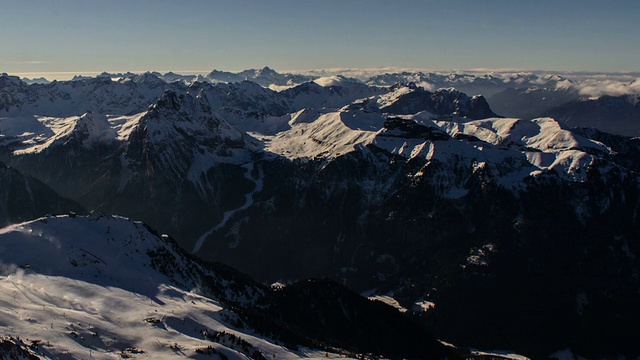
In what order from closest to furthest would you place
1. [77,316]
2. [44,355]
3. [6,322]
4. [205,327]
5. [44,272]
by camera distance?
[44,355] < [6,322] < [77,316] < [205,327] < [44,272]

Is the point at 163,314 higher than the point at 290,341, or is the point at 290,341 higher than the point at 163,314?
the point at 163,314

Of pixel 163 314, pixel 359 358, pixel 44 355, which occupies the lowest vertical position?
pixel 359 358

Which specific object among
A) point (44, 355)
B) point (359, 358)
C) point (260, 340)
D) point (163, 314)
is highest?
point (44, 355)

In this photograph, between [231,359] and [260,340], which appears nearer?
[231,359]

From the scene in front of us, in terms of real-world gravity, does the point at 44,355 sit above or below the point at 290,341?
above

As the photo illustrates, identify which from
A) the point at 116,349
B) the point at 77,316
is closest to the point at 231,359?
the point at 116,349

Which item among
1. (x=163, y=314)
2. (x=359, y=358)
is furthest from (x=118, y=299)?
(x=359, y=358)

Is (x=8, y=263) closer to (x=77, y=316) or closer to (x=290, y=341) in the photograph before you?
(x=77, y=316)

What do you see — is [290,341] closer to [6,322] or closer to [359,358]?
[359,358]

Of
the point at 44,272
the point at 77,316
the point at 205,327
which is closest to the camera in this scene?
the point at 77,316
